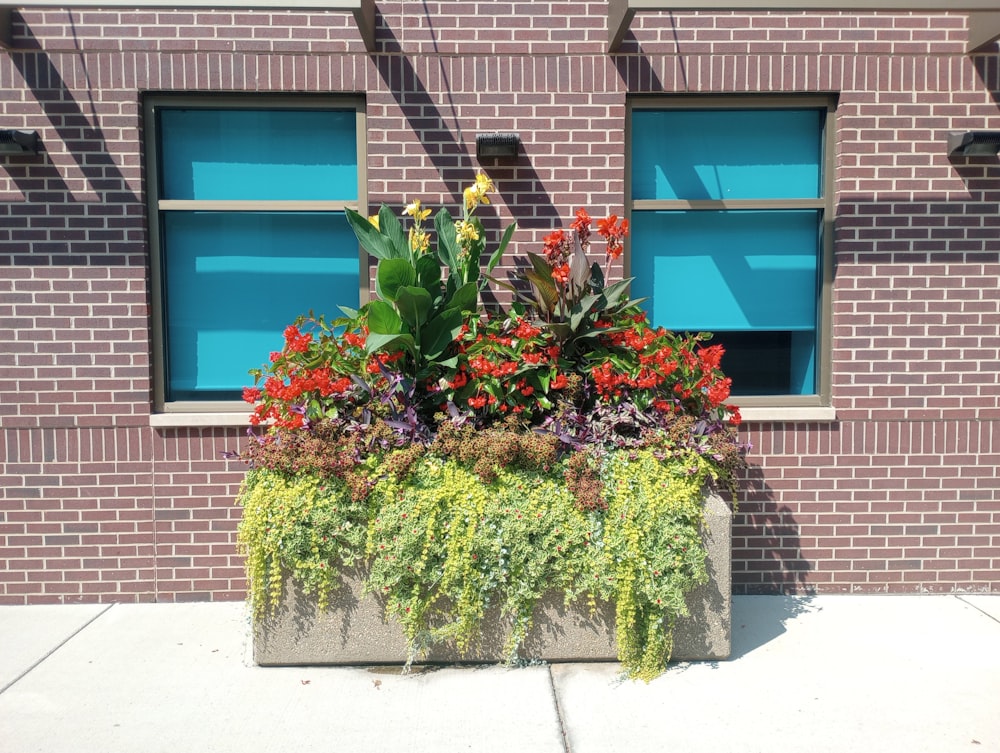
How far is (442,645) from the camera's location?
3939mm

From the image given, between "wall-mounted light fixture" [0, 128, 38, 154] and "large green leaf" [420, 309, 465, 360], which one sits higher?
"wall-mounted light fixture" [0, 128, 38, 154]

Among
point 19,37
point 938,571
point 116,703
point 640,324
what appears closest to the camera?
point 116,703

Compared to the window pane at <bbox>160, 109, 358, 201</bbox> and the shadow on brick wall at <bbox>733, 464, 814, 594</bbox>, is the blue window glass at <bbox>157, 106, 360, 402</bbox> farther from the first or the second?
the shadow on brick wall at <bbox>733, 464, 814, 594</bbox>

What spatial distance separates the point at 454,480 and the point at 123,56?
10.4 feet

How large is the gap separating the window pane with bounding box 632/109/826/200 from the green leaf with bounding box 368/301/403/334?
1832mm

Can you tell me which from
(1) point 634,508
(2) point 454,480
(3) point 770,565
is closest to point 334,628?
(2) point 454,480

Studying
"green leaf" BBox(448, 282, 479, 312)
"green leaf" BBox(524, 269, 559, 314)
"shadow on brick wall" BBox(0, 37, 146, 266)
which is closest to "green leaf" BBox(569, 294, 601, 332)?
"green leaf" BBox(524, 269, 559, 314)

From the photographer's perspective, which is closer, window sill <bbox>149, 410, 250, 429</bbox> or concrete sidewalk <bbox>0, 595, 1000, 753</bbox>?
concrete sidewalk <bbox>0, 595, 1000, 753</bbox>

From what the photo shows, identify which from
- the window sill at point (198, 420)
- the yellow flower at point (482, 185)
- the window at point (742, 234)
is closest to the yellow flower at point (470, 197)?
the yellow flower at point (482, 185)

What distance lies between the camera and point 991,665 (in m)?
3.88

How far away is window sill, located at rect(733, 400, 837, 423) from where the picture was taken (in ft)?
15.8

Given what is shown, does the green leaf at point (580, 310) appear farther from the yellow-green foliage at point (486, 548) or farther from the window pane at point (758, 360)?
the window pane at point (758, 360)

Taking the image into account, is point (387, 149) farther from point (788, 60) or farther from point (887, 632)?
point (887, 632)

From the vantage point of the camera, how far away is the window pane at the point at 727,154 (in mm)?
4992
